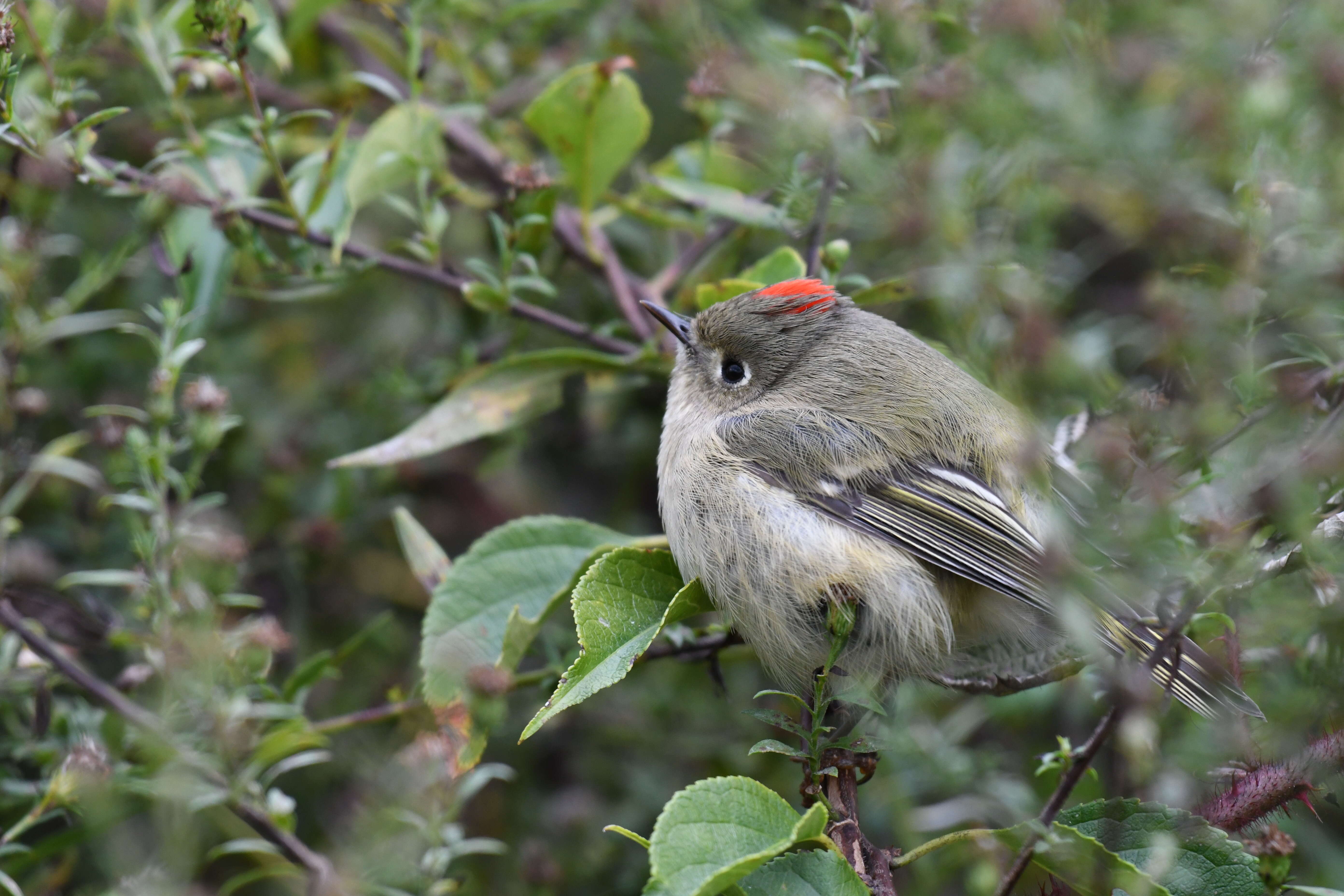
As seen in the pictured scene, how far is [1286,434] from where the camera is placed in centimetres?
145

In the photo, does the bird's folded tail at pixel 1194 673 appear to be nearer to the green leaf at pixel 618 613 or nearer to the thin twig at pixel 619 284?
the green leaf at pixel 618 613

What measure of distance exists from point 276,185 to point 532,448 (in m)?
1.15

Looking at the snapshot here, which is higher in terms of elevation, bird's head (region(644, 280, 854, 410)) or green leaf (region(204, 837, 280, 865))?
bird's head (region(644, 280, 854, 410))

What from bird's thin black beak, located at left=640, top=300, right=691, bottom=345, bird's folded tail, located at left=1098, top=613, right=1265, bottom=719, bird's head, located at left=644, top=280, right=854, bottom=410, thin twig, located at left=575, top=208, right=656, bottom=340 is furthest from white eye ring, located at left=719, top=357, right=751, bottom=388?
bird's folded tail, located at left=1098, top=613, right=1265, bottom=719

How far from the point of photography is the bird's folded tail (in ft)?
6.12

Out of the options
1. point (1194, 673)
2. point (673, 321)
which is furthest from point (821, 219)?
point (1194, 673)

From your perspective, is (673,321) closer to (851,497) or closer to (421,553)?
(851,497)

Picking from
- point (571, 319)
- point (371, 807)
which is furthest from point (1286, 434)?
point (571, 319)

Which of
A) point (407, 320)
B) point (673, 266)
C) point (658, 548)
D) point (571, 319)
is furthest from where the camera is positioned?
point (407, 320)

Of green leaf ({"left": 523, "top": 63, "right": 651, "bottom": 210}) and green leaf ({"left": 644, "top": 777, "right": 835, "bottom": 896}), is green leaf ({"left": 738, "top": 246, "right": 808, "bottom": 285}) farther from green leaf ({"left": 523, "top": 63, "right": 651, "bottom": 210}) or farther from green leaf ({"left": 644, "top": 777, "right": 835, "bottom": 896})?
green leaf ({"left": 644, "top": 777, "right": 835, "bottom": 896})

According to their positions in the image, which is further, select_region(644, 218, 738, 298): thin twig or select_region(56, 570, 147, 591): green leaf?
select_region(644, 218, 738, 298): thin twig

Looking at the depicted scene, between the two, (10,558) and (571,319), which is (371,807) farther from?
(571,319)

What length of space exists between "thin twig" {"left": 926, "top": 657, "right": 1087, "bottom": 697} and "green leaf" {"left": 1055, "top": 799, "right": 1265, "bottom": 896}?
356mm

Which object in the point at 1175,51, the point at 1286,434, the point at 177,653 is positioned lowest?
the point at 177,653
